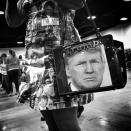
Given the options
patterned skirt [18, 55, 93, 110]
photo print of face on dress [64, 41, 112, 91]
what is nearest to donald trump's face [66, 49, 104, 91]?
photo print of face on dress [64, 41, 112, 91]

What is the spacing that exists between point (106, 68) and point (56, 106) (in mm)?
273

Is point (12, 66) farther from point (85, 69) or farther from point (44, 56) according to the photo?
point (85, 69)

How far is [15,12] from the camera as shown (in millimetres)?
1034

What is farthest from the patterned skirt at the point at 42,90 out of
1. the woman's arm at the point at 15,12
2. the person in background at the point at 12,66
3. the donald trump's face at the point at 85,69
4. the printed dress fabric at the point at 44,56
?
the person in background at the point at 12,66

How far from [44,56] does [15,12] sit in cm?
29

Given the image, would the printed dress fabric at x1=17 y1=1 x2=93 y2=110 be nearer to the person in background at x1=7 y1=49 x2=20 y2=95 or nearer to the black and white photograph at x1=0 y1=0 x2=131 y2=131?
the black and white photograph at x1=0 y1=0 x2=131 y2=131

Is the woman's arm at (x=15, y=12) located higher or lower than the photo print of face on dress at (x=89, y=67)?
higher

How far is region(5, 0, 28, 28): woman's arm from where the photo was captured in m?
0.99

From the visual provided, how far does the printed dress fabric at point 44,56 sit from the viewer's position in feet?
2.82

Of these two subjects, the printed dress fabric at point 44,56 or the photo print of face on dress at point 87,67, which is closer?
the photo print of face on dress at point 87,67

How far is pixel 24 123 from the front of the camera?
3.27 metres

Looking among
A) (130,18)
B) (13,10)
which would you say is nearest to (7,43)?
(130,18)

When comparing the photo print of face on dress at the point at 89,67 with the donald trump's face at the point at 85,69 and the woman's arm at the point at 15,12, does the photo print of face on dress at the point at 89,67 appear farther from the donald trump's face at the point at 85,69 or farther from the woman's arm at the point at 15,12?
the woman's arm at the point at 15,12

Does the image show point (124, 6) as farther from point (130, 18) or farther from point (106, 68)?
point (106, 68)
